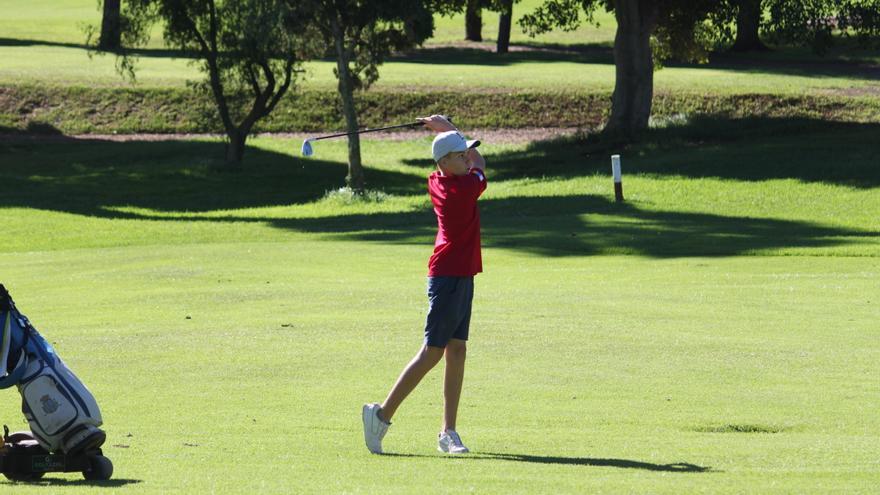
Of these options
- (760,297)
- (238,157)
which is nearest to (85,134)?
(238,157)

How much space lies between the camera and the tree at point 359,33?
3891 cm

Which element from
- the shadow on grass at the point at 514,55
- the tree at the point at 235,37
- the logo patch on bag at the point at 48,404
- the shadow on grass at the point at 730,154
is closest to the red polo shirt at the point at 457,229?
the logo patch on bag at the point at 48,404

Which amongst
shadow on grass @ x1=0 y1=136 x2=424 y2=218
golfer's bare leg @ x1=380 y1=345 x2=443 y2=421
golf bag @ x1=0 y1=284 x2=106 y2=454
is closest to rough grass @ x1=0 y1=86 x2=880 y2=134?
shadow on grass @ x1=0 y1=136 x2=424 y2=218

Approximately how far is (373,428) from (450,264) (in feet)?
3.66

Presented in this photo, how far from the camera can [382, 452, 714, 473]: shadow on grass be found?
334 inches

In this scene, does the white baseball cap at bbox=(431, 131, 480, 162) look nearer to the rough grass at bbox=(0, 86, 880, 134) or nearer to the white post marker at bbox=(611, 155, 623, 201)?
the white post marker at bbox=(611, 155, 623, 201)

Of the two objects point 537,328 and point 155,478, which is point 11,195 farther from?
point 155,478

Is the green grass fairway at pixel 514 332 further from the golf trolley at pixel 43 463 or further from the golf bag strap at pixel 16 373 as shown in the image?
the golf bag strap at pixel 16 373

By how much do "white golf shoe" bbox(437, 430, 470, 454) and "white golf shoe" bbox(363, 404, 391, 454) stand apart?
362 mm

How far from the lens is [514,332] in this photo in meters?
15.1

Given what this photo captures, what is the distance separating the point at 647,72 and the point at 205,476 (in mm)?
38167

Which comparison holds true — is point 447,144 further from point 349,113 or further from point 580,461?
point 349,113

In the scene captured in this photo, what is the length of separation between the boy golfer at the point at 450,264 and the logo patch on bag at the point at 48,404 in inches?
78.8

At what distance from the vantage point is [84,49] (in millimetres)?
72688
